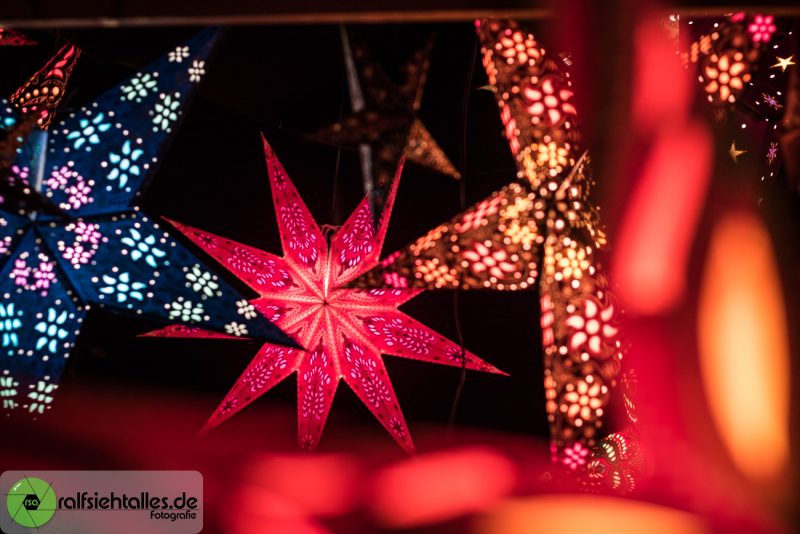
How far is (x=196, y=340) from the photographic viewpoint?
2279mm

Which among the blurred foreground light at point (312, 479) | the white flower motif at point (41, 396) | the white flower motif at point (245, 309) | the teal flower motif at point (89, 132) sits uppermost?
the teal flower motif at point (89, 132)

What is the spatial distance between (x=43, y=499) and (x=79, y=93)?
1.23 metres

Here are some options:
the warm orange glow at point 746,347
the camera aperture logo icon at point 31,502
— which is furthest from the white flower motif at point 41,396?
the warm orange glow at point 746,347

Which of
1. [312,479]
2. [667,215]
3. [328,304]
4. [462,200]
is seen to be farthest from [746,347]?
[312,479]

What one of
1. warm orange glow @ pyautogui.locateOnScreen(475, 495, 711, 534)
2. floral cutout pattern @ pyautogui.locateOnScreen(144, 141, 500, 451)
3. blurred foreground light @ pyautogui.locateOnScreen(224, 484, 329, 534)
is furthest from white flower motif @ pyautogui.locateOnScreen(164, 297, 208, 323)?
warm orange glow @ pyautogui.locateOnScreen(475, 495, 711, 534)

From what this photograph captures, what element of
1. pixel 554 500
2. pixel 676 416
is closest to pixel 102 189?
pixel 554 500

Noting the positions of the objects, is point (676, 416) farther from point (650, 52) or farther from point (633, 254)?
point (650, 52)

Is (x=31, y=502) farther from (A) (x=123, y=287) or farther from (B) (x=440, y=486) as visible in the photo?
(B) (x=440, y=486)

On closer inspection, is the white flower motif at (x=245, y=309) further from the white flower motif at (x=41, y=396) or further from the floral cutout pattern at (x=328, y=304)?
the white flower motif at (x=41, y=396)

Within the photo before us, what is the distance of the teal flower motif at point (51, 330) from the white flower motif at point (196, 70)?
67cm

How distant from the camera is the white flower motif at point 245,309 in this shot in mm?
1390

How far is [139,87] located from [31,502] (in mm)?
1104

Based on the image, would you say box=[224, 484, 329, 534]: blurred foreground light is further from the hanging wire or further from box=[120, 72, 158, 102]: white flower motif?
box=[120, 72, 158, 102]: white flower motif

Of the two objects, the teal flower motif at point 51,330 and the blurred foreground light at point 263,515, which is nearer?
the teal flower motif at point 51,330
